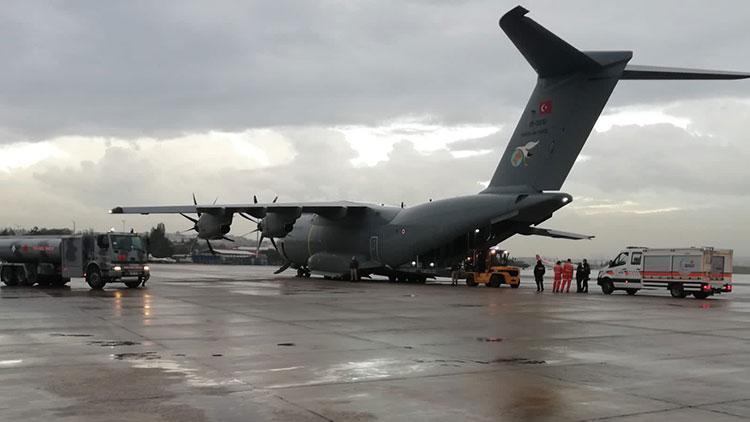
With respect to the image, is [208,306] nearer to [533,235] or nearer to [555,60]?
[555,60]

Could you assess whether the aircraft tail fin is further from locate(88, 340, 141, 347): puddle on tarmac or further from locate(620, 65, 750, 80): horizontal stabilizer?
locate(88, 340, 141, 347): puddle on tarmac

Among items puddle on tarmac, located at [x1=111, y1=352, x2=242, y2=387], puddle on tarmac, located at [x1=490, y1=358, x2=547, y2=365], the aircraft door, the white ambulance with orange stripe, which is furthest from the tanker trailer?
puddle on tarmac, located at [x1=490, y1=358, x2=547, y2=365]

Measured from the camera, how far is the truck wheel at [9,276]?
31.0m

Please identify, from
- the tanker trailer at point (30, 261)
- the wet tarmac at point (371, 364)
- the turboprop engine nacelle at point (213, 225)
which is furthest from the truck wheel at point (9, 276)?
the wet tarmac at point (371, 364)

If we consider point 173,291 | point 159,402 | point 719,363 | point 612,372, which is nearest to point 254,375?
point 159,402

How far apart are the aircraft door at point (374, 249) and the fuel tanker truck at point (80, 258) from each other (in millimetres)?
11016

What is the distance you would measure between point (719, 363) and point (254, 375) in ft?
19.8

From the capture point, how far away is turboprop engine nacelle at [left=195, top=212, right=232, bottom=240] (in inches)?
Answer: 1437

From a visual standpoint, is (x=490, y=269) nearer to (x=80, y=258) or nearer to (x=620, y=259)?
(x=620, y=259)

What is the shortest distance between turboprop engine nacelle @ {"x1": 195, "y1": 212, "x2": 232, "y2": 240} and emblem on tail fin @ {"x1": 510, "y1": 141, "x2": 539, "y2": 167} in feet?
48.4

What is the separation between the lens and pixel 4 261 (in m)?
31.1

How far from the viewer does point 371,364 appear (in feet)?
31.9

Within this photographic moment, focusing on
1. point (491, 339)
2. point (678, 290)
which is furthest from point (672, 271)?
point (491, 339)

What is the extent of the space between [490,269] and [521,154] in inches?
224
